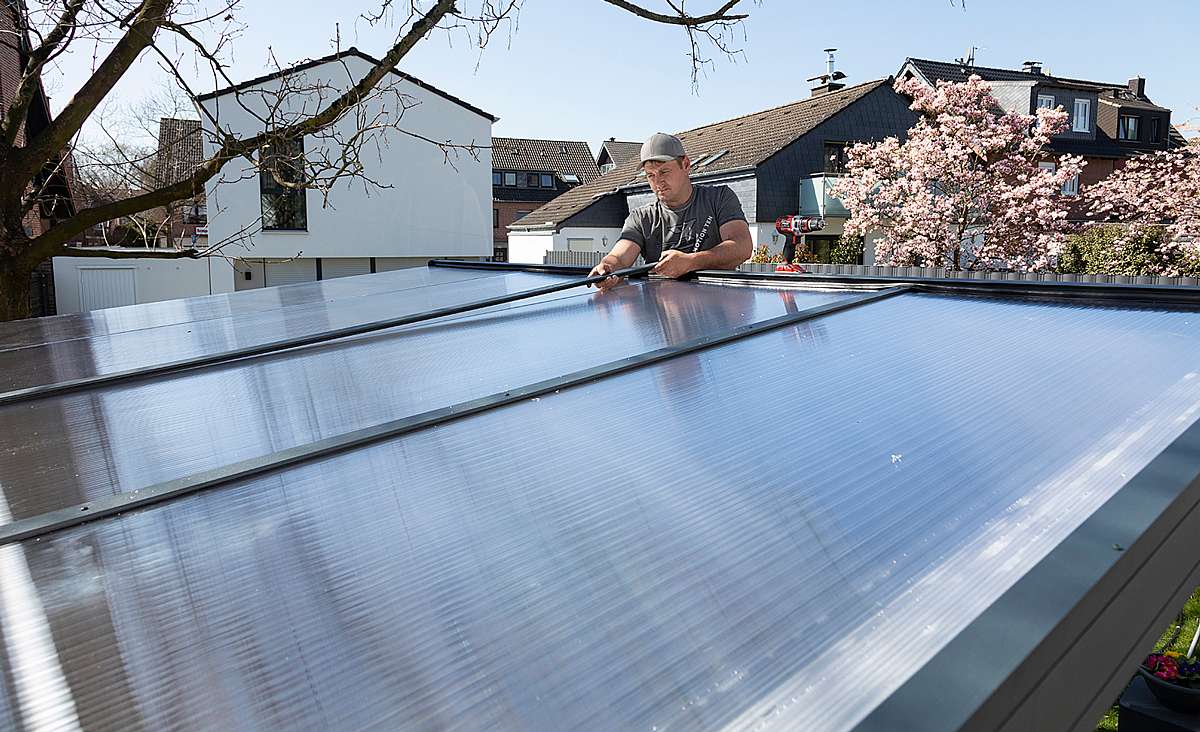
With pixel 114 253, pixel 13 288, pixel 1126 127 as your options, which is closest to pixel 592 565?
pixel 13 288

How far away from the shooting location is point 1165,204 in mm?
13492

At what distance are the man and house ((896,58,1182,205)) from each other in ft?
74.7

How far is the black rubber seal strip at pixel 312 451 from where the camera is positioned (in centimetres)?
101

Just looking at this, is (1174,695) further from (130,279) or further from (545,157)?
(545,157)

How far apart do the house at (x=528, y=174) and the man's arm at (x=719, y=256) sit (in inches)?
1264

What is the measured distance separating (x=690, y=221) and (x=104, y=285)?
1284 cm

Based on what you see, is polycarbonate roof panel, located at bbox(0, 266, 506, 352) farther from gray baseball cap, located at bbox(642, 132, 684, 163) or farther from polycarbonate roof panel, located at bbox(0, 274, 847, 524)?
gray baseball cap, located at bbox(642, 132, 684, 163)

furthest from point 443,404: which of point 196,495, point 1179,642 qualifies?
point 1179,642

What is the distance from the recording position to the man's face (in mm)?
3579

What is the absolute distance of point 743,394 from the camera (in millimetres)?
1461

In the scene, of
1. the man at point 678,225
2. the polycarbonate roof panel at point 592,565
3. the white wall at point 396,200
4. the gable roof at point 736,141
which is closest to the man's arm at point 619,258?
the man at point 678,225

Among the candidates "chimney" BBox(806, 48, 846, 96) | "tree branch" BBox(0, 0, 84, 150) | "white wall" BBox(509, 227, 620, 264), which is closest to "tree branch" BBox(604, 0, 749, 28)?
"tree branch" BBox(0, 0, 84, 150)

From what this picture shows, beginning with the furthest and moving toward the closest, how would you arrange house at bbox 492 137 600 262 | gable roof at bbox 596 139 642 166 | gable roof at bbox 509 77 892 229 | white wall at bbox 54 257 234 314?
1. house at bbox 492 137 600 262
2. gable roof at bbox 596 139 642 166
3. gable roof at bbox 509 77 892 229
4. white wall at bbox 54 257 234 314

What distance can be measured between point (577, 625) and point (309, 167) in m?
3.76
